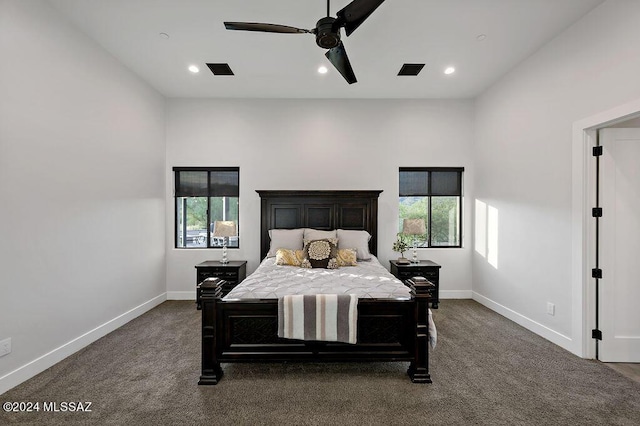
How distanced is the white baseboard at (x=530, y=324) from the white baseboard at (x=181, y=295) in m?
4.61

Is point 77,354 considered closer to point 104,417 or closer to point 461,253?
point 104,417

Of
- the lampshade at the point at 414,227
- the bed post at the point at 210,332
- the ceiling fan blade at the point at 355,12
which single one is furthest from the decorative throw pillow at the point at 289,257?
the ceiling fan blade at the point at 355,12

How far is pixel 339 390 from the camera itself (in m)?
2.38

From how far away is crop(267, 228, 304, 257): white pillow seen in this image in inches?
175

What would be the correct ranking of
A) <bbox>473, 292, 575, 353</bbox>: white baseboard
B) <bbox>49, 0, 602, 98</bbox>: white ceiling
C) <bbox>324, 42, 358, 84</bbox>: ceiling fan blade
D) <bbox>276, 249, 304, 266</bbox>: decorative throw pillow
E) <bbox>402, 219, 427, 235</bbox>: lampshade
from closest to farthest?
<bbox>324, 42, 358, 84</bbox>: ceiling fan blade, <bbox>49, 0, 602, 98</bbox>: white ceiling, <bbox>473, 292, 575, 353</bbox>: white baseboard, <bbox>276, 249, 304, 266</bbox>: decorative throw pillow, <bbox>402, 219, 427, 235</bbox>: lampshade

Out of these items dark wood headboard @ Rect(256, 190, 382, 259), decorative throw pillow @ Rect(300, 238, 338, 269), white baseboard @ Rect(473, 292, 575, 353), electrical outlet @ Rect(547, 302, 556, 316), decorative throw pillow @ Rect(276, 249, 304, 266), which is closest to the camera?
white baseboard @ Rect(473, 292, 575, 353)

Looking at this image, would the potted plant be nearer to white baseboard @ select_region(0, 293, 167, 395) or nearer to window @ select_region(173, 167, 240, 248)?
window @ select_region(173, 167, 240, 248)

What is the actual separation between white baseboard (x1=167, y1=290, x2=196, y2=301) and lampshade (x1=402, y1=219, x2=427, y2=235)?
358 centimetres

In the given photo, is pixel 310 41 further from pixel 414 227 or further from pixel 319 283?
pixel 414 227

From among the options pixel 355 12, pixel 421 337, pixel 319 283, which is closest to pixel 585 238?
pixel 421 337

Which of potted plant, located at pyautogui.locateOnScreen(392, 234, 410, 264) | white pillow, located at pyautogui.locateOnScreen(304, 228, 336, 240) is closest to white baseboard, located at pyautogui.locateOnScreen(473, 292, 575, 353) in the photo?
potted plant, located at pyautogui.locateOnScreen(392, 234, 410, 264)

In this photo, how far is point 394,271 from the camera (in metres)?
4.62

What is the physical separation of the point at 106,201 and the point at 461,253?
5195 millimetres

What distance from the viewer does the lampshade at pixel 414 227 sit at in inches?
181
